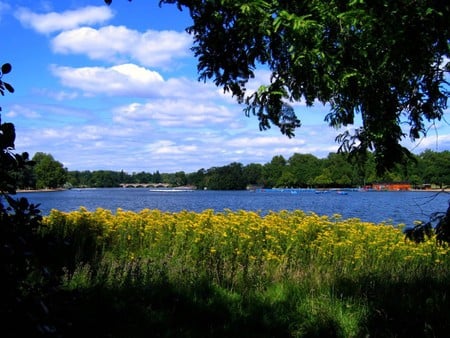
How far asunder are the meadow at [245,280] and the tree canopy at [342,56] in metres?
1.88

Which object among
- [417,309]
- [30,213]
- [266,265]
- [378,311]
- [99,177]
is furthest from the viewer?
[99,177]

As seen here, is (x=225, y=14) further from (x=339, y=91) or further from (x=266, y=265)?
(x=266, y=265)

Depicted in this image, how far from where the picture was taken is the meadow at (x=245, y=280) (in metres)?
4.55

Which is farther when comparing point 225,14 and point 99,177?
point 99,177

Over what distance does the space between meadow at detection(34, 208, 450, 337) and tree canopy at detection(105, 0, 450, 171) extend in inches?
74.1

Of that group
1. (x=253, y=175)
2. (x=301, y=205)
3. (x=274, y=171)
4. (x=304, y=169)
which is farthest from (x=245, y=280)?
(x=253, y=175)

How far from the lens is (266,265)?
6.98 meters

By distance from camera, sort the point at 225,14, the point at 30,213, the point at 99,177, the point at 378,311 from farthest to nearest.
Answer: the point at 99,177 < the point at 378,311 < the point at 225,14 < the point at 30,213

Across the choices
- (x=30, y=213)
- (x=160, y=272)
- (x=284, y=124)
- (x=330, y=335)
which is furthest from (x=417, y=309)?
(x=30, y=213)

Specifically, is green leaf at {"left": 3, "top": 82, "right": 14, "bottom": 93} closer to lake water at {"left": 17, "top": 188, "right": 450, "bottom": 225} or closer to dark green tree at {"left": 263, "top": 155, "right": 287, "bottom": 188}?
lake water at {"left": 17, "top": 188, "right": 450, "bottom": 225}

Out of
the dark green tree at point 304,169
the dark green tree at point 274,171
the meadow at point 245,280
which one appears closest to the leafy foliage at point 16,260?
the meadow at point 245,280

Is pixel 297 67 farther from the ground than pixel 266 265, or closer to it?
farther from the ground

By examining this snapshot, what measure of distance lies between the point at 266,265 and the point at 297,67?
454 centimetres

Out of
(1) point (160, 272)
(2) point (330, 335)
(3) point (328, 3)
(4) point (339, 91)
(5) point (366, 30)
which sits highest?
(3) point (328, 3)
